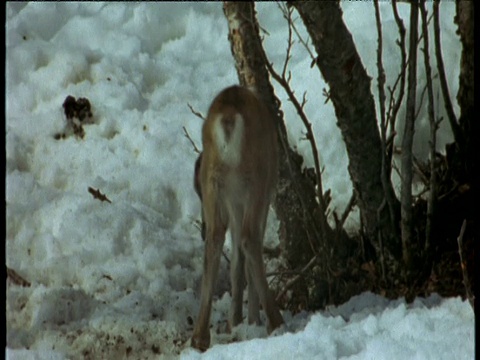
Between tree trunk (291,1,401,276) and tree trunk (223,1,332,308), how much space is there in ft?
1.60

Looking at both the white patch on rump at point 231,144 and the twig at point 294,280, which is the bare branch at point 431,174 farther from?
the white patch on rump at point 231,144

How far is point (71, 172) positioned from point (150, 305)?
194cm

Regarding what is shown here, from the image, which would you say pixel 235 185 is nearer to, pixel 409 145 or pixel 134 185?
pixel 409 145

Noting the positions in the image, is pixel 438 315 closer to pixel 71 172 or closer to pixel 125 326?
pixel 125 326

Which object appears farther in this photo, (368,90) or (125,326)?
(368,90)

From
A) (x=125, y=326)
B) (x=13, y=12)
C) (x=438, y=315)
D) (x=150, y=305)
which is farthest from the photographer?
(x=13, y=12)

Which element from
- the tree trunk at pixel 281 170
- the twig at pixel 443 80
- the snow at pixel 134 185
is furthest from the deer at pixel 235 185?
the twig at pixel 443 80

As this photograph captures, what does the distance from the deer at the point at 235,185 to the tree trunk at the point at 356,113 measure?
67cm

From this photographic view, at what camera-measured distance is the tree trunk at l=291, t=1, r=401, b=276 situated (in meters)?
5.91

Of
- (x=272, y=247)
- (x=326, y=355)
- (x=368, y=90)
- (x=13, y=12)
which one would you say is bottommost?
(x=326, y=355)

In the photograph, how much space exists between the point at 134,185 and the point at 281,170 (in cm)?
140

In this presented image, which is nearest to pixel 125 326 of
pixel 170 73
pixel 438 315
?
pixel 438 315

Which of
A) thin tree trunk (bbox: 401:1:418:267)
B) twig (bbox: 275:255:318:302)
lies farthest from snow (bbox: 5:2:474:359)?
thin tree trunk (bbox: 401:1:418:267)

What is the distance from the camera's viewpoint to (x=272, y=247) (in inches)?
272
